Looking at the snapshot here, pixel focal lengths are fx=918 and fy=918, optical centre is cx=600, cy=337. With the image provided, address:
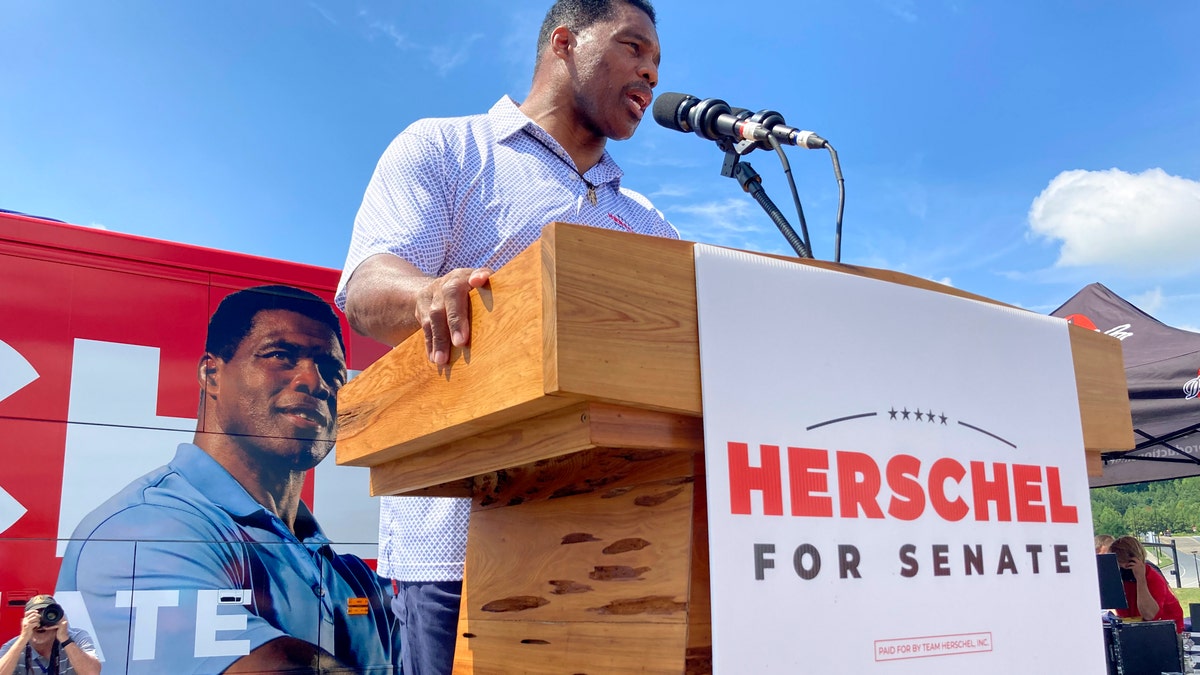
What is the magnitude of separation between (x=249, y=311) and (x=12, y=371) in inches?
50.2

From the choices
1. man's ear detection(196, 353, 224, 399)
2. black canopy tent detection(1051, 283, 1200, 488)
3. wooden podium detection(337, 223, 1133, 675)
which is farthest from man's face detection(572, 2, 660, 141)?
black canopy tent detection(1051, 283, 1200, 488)

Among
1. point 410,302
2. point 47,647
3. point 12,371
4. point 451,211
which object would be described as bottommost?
point 47,647

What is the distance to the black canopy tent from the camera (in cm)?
633

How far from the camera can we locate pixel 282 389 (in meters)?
5.62

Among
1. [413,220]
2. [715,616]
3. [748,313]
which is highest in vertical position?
[413,220]

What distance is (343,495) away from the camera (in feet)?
18.8

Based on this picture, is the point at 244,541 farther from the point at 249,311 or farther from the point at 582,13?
the point at 582,13

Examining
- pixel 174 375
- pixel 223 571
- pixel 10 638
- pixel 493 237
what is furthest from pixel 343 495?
pixel 493 237

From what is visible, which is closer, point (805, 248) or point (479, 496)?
point (479, 496)

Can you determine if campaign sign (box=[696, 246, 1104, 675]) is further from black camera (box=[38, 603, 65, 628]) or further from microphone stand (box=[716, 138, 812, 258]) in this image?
black camera (box=[38, 603, 65, 628])

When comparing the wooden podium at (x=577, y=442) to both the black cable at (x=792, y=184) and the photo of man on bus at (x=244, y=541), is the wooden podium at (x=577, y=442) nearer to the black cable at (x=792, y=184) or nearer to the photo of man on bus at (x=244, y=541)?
the black cable at (x=792, y=184)

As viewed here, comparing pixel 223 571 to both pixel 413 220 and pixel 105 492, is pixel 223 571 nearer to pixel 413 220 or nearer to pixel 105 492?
pixel 105 492

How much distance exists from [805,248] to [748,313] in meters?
0.97

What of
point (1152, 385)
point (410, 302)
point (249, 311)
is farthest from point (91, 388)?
point (1152, 385)
